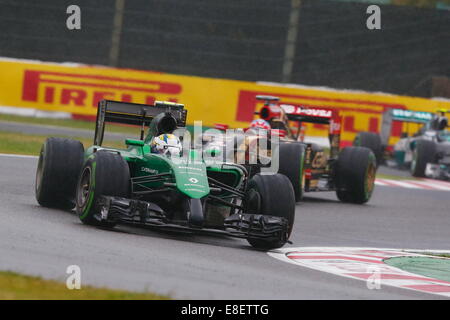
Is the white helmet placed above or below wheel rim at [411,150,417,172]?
above

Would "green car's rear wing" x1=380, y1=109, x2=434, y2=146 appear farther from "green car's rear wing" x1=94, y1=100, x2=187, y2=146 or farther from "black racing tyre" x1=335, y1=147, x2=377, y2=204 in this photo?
"green car's rear wing" x1=94, y1=100, x2=187, y2=146

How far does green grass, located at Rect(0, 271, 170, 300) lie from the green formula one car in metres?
2.93

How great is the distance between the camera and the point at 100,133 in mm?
12133

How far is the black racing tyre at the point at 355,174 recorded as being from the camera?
16.7 m

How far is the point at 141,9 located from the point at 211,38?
198cm

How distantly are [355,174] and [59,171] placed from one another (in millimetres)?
6519

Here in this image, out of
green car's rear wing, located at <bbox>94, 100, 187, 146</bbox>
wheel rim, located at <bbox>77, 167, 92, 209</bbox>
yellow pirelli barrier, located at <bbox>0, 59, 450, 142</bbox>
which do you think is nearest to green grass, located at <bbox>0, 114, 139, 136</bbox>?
yellow pirelli barrier, located at <bbox>0, 59, 450, 142</bbox>

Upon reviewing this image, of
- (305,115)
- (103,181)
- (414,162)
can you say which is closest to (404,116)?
(414,162)

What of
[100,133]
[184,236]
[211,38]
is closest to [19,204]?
[100,133]

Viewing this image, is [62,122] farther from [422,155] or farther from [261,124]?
[261,124]

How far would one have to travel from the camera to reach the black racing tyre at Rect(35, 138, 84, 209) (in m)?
11.4

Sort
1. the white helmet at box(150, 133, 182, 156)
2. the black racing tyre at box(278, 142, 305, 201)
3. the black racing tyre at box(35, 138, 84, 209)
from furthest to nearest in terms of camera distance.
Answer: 1. the black racing tyre at box(278, 142, 305, 201)
2. the black racing tyre at box(35, 138, 84, 209)
3. the white helmet at box(150, 133, 182, 156)

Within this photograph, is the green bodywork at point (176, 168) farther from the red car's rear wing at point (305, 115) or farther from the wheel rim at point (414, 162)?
the wheel rim at point (414, 162)
